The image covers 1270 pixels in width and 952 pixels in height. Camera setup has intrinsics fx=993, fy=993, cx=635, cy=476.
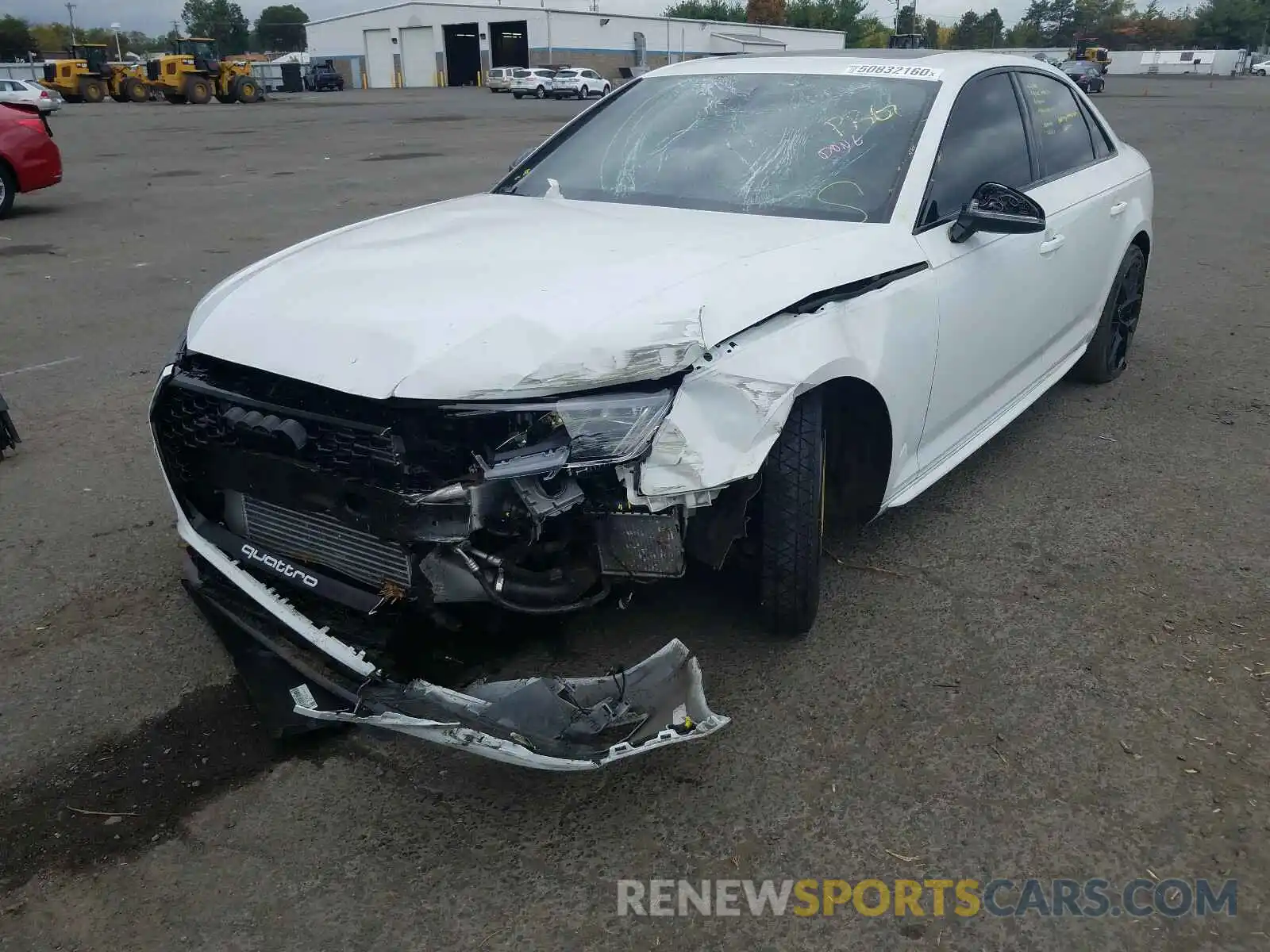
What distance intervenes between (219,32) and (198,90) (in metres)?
78.2

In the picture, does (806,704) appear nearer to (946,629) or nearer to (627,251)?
(946,629)

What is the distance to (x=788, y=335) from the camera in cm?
263

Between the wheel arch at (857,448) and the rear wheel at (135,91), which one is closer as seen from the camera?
the wheel arch at (857,448)

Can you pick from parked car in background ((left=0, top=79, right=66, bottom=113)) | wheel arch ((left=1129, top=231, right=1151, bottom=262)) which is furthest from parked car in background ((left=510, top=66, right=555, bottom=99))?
wheel arch ((left=1129, top=231, right=1151, bottom=262))

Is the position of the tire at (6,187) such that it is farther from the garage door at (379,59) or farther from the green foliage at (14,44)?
the green foliage at (14,44)

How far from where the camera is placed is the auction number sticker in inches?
146

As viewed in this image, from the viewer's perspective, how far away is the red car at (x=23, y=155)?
10.4m

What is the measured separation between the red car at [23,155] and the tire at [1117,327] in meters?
10.4

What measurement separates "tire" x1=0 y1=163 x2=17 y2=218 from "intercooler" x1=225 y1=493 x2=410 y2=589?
997cm

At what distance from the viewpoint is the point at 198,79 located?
38.7 metres

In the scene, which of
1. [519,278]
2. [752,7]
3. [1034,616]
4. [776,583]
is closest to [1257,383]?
[1034,616]

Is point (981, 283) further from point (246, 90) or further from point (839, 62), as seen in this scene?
point (246, 90)

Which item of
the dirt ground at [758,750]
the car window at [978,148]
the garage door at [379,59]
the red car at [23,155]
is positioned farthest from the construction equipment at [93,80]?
the car window at [978,148]

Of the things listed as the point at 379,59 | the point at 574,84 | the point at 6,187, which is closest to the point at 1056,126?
the point at 6,187
